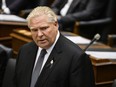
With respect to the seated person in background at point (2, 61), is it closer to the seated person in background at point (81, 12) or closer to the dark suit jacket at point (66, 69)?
the dark suit jacket at point (66, 69)

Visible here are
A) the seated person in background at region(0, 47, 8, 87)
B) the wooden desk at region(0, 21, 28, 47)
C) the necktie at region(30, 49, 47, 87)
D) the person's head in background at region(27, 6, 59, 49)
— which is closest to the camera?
the person's head in background at region(27, 6, 59, 49)

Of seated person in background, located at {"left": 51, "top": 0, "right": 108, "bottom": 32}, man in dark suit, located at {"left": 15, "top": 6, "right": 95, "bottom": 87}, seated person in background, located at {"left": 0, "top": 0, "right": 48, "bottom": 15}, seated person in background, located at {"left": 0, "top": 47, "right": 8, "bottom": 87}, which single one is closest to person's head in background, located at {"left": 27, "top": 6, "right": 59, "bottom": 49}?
man in dark suit, located at {"left": 15, "top": 6, "right": 95, "bottom": 87}

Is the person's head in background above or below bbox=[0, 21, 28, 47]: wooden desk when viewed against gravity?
above

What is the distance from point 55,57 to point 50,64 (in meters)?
0.05

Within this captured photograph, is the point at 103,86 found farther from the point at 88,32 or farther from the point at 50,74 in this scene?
the point at 88,32

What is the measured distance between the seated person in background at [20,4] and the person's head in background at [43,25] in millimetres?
2806

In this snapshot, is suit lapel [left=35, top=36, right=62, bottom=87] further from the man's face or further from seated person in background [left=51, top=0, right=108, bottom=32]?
seated person in background [left=51, top=0, right=108, bottom=32]

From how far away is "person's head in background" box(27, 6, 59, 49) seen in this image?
81.7 inches

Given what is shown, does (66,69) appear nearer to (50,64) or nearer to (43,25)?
(50,64)

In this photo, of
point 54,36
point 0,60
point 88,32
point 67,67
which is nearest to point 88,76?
point 67,67

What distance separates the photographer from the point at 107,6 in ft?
13.7

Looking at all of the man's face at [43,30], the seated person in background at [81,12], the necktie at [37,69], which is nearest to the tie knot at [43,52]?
the necktie at [37,69]

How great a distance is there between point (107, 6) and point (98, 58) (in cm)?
162

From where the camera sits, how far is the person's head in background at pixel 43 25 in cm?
207
